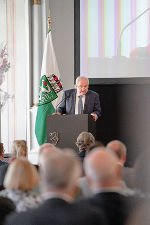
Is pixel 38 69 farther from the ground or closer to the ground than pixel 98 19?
closer to the ground

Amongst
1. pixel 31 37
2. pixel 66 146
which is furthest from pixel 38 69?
pixel 66 146

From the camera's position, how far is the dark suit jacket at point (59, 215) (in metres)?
1.94

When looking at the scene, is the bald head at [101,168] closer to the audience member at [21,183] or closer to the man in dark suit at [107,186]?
the man in dark suit at [107,186]

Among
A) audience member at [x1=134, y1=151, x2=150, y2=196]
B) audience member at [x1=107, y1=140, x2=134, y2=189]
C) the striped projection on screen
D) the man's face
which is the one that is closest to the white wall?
the striped projection on screen

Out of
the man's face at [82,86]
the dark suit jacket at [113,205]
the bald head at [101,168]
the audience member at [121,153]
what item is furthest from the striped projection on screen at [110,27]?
the bald head at [101,168]

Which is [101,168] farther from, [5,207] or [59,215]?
[5,207]

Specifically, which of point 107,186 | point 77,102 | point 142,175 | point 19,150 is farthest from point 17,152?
point 77,102

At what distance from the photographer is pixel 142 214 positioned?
87.7 inches

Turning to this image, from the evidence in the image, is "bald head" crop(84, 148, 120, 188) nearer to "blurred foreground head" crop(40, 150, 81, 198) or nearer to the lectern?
"blurred foreground head" crop(40, 150, 81, 198)

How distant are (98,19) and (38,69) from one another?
4.61ft

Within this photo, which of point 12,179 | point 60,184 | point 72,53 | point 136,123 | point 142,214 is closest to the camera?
point 60,184

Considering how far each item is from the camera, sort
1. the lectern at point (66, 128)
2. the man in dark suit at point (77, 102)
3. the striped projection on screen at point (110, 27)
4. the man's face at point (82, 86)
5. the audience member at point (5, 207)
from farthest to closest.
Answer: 1. the striped projection on screen at point (110, 27)
2. the man in dark suit at point (77, 102)
3. the man's face at point (82, 86)
4. the lectern at point (66, 128)
5. the audience member at point (5, 207)

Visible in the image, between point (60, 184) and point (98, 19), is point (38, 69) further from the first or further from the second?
point (60, 184)

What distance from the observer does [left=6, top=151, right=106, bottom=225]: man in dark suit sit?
1.92m
